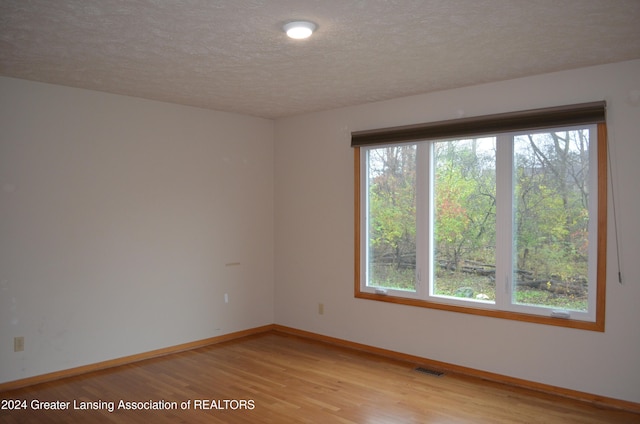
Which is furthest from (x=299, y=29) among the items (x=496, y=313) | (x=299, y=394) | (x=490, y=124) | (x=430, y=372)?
(x=430, y=372)

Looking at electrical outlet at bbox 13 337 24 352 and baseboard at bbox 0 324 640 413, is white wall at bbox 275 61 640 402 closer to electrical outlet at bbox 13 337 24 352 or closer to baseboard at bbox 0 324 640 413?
baseboard at bbox 0 324 640 413

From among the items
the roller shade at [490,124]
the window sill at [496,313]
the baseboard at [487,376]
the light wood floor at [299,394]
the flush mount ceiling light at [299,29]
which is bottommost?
the light wood floor at [299,394]

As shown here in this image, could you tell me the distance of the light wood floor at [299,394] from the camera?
10.9 feet

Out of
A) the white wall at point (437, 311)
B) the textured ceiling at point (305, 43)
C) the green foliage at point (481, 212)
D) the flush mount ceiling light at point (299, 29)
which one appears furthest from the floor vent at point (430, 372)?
the flush mount ceiling light at point (299, 29)

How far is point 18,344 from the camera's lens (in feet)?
12.8

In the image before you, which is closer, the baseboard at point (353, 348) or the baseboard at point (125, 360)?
the baseboard at point (353, 348)

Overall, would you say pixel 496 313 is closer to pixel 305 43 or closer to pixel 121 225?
pixel 305 43

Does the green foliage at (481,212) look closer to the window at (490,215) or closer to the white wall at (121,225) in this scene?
the window at (490,215)

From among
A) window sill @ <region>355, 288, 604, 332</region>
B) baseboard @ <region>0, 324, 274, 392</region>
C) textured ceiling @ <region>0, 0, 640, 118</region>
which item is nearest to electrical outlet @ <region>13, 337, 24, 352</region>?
baseboard @ <region>0, 324, 274, 392</region>

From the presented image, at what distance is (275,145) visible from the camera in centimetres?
589

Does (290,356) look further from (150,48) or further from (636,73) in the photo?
(636,73)

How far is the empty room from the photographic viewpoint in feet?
10.00

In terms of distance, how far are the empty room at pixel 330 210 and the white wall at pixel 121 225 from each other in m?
0.02

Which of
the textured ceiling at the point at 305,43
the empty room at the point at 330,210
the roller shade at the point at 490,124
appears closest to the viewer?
the textured ceiling at the point at 305,43
